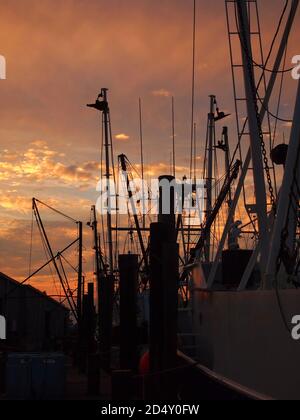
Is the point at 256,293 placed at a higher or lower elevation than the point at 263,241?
lower

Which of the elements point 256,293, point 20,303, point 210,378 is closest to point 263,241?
point 256,293

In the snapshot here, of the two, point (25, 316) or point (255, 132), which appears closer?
point (255, 132)

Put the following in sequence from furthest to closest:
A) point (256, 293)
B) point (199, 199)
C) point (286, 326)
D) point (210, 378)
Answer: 1. point (199, 199)
2. point (210, 378)
3. point (256, 293)
4. point (286, 326)

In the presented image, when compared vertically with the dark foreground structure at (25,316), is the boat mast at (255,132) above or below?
above

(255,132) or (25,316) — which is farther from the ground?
(255,132)

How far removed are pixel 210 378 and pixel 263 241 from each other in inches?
104

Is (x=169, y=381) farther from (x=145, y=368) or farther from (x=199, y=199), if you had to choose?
(x=199, y=199)

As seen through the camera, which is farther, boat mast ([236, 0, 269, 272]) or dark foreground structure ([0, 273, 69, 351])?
dark foreground structure ([0, 273, 69, 351])

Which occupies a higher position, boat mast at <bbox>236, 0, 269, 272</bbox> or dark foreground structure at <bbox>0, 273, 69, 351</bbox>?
boat mast at <bbox>236, 0, 269, 272</bbox>

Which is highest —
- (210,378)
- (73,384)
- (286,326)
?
(286,326)

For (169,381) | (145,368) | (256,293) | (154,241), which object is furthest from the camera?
(145,368)

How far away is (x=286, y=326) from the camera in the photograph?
10.0 m

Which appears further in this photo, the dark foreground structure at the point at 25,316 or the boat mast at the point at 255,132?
the dark foreground structure at the point at 25,316
